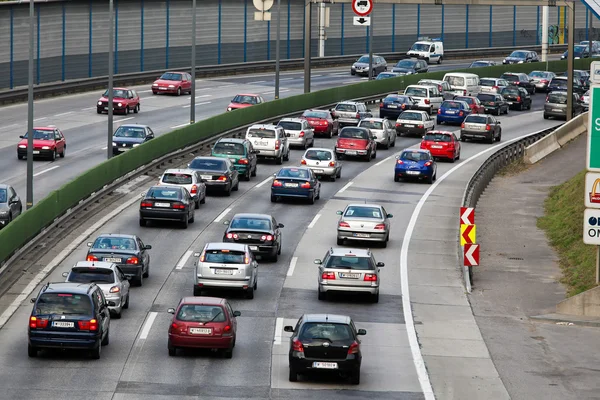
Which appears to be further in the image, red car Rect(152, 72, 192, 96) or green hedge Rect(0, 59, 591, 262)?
red car Rect(152, 72, 192, 96)

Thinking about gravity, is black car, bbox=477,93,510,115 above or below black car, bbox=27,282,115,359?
above

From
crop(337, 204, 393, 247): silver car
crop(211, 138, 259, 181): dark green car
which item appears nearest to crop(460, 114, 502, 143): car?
crop(211, 138, 259, 181): dark green car

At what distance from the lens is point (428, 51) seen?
371 feet

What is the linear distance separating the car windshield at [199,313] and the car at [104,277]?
3972mm

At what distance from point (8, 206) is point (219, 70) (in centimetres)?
5548

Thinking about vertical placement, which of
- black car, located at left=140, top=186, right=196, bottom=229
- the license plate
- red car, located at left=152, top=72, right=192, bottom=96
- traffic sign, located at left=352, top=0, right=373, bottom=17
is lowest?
the license plate

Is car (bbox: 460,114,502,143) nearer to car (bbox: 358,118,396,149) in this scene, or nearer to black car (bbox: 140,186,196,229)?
car (bbox: 358,118,396,149)

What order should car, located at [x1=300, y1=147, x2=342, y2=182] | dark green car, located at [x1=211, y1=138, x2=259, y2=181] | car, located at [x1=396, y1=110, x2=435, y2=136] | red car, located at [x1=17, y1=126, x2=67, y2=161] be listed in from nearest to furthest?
1. dark green car, located at [x1=211, y1=138, x2=259, y2=181]
2. car, located at [x1=300, y1=147, x2=342, y2=182]
3. red car, located at [x1=17, y1=126, x2=67, y2=161]
4. car, located at [x1=396, y1=110, x2=435, y2=136]

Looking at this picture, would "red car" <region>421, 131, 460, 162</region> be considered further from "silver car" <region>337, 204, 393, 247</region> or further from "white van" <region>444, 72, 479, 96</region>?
"white van" <region>444, 72, 479, 96</region>

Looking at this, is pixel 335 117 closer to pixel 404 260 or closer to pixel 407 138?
pixel 407 138

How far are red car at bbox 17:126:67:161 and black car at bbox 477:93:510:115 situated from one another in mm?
30813

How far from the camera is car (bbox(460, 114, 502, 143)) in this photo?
230 ft

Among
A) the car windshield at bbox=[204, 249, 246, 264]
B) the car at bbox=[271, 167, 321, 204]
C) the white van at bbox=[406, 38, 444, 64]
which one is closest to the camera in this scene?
the car windshield at bbox=[204, 249, 246, 264]

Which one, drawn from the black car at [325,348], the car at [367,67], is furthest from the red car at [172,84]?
the black car at [325,348]
